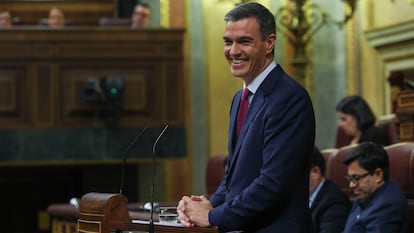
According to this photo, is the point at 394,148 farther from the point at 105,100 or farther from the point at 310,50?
the point at 310,50

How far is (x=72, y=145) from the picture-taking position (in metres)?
7.75

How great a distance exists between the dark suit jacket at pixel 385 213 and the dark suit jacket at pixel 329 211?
29 centimetres

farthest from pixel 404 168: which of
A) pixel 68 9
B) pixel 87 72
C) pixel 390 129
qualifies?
pixel 68 9

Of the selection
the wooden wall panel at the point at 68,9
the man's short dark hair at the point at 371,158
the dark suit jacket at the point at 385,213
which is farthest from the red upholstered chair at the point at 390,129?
the wooden wall panel at the point at 68,9

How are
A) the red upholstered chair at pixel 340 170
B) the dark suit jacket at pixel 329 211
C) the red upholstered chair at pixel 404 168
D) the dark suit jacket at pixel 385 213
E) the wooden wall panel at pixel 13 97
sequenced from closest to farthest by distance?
the dark suit jacket at pixel 385 213, the red upholstered chair at pixel 404 168, the dark suit jacket at pixel 329 211, the red upholstered chair at pixel 340 170, the wooden wall panel at pixel 13 97

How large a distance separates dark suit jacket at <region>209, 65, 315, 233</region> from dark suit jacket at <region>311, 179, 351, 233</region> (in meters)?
1.82

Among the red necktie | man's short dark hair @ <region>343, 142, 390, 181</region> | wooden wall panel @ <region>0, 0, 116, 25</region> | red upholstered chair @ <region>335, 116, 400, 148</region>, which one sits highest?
wooden wall panel @ <region>0, 0, 116, 25</region>

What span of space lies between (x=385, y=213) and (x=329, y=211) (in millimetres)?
475

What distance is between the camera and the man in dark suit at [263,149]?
240 centimetres

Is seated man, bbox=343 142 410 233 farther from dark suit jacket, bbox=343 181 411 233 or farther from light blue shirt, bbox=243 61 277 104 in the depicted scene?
light blue shirt, bbox=243 61 277 104

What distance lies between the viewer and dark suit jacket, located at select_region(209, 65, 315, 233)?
2.40 meters

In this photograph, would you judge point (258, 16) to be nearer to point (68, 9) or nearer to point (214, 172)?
Answer: point (214, 172)

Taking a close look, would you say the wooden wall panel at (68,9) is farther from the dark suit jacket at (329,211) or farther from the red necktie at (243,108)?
the red necktie at (243,108)

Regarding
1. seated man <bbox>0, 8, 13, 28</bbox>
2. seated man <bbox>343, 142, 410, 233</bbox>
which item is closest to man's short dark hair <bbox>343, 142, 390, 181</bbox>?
seated man <bbox>343, 142, 410, 233</bbox>
